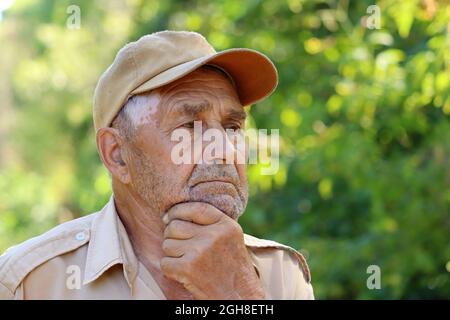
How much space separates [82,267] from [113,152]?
39 cm

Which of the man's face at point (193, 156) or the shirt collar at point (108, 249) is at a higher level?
the man's face at point (193, 156)

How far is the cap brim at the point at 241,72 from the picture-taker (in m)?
2.50

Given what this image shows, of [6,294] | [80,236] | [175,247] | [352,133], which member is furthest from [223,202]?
[352,133]

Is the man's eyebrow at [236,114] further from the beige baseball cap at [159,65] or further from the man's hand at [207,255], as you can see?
the man's hand at [207,255]

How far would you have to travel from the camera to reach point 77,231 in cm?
A: 251

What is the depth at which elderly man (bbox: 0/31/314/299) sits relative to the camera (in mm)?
2363

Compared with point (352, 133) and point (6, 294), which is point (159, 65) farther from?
point (352, 133)

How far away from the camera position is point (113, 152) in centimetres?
265

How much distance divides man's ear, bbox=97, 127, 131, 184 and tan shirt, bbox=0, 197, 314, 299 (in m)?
0.12

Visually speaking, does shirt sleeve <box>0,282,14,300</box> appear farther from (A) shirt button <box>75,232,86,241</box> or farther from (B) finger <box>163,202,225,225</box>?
(B) finger <box>163,202,225,225</box>

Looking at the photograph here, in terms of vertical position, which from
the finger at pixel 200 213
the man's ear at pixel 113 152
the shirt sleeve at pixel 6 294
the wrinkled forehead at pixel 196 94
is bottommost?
the shirt sleeve at pixel 6 294

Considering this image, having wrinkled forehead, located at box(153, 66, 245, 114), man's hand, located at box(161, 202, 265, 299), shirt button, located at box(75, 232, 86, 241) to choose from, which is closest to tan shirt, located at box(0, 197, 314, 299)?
shirt button, located at box(75, 232, 86, 241)

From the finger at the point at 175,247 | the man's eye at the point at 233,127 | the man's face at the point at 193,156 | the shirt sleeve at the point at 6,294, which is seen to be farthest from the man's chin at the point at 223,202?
the shirt sleeve at the point at 6,294

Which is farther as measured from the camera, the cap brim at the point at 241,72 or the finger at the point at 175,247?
the cap brim at the point at 241,72
